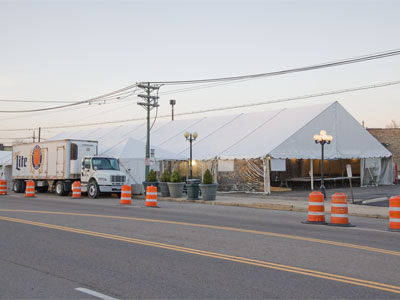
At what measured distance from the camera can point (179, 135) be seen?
39.3 m

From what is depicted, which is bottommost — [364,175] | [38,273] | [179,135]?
[38,273]

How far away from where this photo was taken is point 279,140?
30.2 metres

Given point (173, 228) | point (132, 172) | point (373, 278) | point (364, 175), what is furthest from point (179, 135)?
point (373, 278)

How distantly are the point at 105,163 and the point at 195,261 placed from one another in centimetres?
2082

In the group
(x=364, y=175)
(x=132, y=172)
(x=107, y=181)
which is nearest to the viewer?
(x=107, y=181)

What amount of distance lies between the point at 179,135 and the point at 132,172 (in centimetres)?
918

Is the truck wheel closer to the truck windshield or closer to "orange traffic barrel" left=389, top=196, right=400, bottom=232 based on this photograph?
the truck windshield

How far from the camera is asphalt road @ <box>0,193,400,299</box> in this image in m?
6.16

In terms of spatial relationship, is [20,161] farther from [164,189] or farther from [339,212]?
[339,212]

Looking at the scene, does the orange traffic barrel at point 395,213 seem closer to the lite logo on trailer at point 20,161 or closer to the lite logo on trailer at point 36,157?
the lite logo on trailer at point 36,157

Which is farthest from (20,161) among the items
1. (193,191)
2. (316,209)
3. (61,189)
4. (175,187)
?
(316,209)

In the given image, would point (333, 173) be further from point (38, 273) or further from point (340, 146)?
point (38, 273)

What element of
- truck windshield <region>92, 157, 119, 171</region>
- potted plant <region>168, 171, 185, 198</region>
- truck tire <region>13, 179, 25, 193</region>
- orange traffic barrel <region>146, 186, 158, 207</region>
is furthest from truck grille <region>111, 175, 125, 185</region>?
truck tire <region>13, 179, 25, 193</region>

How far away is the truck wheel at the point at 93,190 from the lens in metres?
26.6
